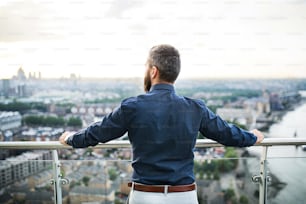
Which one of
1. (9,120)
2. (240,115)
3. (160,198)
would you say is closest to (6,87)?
(9,120)

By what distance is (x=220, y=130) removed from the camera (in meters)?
1.29

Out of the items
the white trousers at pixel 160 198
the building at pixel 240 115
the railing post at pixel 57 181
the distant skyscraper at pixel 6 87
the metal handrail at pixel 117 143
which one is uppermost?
the distant skyscraper at pixel 6 87

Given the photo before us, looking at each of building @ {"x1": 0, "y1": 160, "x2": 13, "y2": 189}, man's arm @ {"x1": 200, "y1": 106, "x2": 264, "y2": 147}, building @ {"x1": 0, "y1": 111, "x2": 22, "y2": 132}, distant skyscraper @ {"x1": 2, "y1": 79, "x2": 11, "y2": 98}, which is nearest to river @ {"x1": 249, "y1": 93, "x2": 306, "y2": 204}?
man's arm @ {"x1": 200, "y1": 106, "x2": 264, "y2": 147}

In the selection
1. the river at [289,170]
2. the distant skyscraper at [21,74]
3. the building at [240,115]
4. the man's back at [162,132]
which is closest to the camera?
the man's back at [162,132]

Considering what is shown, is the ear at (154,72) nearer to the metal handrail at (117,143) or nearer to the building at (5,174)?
the metal handrail at (117,143)

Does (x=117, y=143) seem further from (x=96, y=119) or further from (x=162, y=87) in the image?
(x=162, y=87)

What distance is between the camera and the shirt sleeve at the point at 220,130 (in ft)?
4.18

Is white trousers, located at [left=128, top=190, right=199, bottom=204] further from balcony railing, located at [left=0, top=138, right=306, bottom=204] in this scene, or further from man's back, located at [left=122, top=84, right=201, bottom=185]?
balcony railing, located at [left=0, top=138, right=306, bottom=204]

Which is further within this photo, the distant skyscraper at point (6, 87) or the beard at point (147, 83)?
the distant skyscraper at point (6, 87)

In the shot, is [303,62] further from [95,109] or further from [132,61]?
[95,109]

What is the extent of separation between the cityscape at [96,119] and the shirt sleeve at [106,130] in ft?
1.25

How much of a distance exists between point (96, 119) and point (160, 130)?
37.8 inches

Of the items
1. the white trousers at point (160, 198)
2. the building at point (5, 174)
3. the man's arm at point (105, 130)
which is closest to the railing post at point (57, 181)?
the building at point (5, 174)

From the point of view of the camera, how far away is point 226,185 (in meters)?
2.05
